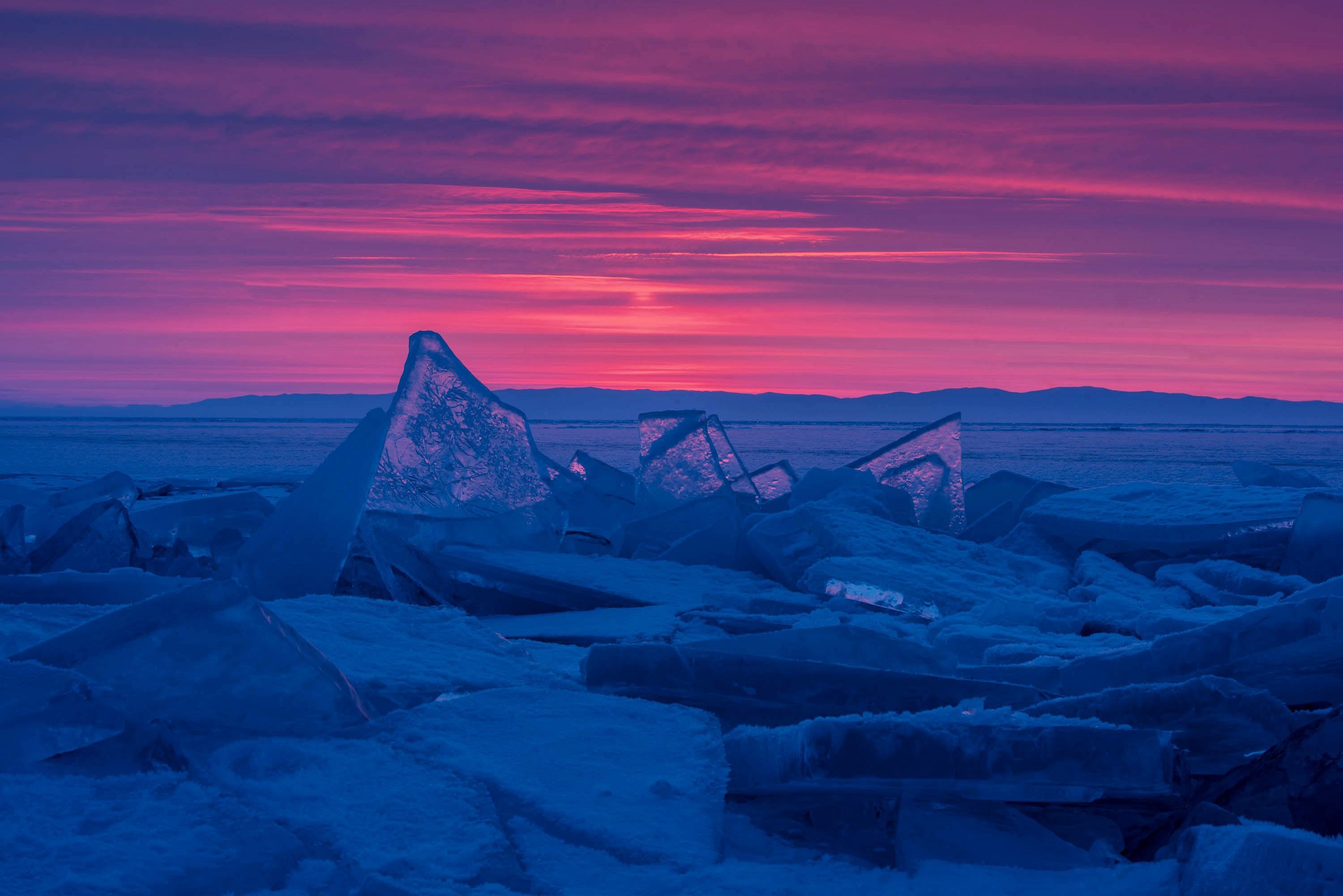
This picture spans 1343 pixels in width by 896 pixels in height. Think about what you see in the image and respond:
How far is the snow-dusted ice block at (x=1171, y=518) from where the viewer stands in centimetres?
439

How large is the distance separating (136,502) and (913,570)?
4.27 meters

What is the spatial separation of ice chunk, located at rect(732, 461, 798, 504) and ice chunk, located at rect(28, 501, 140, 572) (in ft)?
11.9

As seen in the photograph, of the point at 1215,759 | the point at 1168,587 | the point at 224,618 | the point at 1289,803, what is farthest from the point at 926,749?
the point at 1168,587

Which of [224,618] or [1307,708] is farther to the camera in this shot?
[1307,708]

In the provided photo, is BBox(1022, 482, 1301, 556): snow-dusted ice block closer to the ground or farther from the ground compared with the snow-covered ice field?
farther from the ground

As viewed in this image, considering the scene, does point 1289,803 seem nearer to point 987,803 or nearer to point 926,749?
point 987,803

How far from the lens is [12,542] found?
11.7ft

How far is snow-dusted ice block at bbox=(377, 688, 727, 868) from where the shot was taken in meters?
1.54

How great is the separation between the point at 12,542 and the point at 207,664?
234 cm

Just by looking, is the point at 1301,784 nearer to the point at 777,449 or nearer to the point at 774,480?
the point at 774,480

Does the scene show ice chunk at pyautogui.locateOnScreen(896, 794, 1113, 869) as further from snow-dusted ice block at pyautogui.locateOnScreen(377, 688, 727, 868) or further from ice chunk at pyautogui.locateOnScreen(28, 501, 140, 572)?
ice chunk at pyautogui.locateOnScreen(28, 501, 140, 572)

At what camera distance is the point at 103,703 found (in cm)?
165

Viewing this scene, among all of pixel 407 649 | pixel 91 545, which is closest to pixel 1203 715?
pixel 407 649

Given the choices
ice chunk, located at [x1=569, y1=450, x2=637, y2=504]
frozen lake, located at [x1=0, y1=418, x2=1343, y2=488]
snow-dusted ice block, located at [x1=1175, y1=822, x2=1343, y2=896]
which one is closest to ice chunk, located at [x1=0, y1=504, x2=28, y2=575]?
ice chunk, located at [x1=569, y1=450, x2=637, y2=504]
